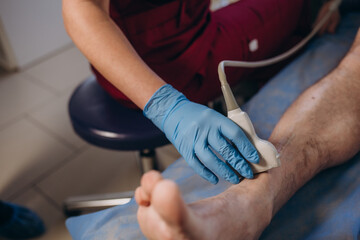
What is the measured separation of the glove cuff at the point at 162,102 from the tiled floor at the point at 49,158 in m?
0.84

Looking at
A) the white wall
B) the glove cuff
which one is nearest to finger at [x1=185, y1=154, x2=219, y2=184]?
the glove cuff

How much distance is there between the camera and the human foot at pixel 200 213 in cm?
48

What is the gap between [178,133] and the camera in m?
0.82

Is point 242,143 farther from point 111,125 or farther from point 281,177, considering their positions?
point 111,125

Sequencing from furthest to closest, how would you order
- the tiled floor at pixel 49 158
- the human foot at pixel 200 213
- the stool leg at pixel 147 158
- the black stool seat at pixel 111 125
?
1. the tiled floor at pixel 49 158
2. the stool leg at pixel 147 158
3. the black stool seat at pixel 111 125
4. the human foot at pixel 200 213

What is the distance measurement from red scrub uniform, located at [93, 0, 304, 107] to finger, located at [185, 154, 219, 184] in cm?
35

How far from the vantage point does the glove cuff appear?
0.86 meters

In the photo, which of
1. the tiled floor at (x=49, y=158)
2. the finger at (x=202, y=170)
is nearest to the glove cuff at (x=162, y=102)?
the finger at (x=202, y=170)

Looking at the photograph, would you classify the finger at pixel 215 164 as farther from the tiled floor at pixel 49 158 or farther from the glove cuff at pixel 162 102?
the tiled floor at pixel 49 158

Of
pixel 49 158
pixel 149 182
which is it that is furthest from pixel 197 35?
pixel 49 158

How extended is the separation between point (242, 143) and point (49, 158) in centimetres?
133

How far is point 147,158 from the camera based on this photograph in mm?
1369

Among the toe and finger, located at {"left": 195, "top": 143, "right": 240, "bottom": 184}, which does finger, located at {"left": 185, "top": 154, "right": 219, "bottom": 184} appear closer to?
finger, located at {"left": 195, "top": 143, "right": 240, "bottom": 184}

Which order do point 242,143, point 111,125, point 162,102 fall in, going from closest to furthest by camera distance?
point 242,143, point 162,102, point 111,125
